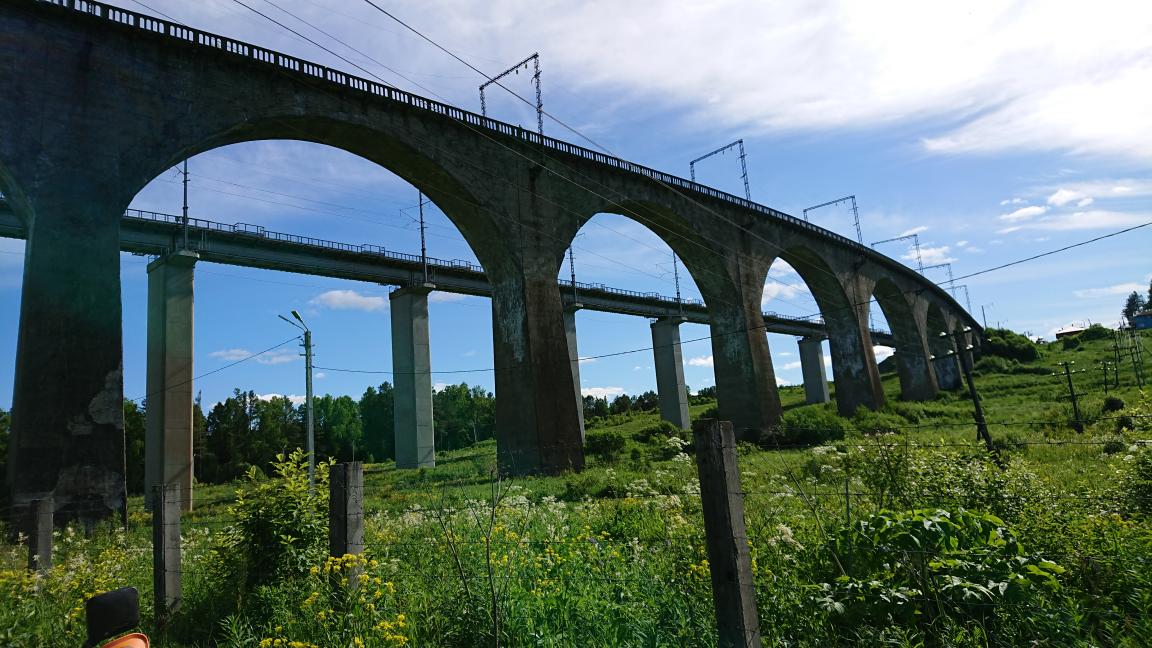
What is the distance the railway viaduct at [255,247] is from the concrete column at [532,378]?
0.06m

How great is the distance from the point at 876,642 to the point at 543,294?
16.4 meters

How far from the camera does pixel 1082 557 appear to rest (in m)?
4.47

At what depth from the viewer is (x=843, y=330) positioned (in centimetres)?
3434

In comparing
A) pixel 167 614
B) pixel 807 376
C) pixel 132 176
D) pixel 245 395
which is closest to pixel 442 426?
pixel 245 395

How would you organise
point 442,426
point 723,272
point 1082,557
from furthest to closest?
point 442,426
point 723,272
point 1082,557

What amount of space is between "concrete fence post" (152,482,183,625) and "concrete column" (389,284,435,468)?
2436cm

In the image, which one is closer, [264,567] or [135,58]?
[264,567]

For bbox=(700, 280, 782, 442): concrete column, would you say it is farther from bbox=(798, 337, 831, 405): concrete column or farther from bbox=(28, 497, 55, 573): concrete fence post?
bbox=(798, 337, 831, 405): concrete column

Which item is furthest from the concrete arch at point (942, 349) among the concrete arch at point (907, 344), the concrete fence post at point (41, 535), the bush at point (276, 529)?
the concrete fence post at point (41, 535)

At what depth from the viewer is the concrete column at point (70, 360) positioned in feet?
37.0

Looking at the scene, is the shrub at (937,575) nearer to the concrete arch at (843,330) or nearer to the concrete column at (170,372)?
the concrete column at (170,372)

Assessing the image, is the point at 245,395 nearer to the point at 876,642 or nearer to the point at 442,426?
the point at 442,426

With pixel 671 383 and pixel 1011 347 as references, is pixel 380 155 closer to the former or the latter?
pixel 671 383

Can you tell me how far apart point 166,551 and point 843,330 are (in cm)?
3383
